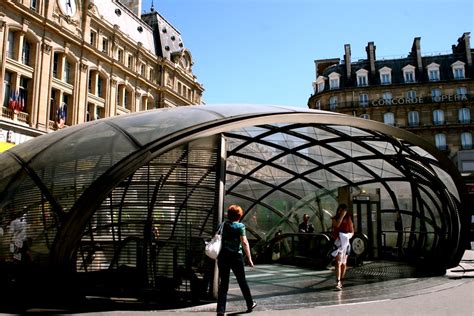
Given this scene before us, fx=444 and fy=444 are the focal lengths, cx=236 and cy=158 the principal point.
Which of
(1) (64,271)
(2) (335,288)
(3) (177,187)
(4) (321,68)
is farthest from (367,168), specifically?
(4) (321,68)

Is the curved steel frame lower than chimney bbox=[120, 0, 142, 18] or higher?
lower

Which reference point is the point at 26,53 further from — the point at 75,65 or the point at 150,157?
the point at 150,157

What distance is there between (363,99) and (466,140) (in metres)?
12.4

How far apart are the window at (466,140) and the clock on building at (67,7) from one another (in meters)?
42.6

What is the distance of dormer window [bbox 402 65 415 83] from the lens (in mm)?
54219

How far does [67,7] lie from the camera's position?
3703 cm

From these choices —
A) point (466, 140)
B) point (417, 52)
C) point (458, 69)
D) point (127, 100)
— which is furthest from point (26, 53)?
point (458, 69)

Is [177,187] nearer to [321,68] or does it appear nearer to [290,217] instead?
[290,217]

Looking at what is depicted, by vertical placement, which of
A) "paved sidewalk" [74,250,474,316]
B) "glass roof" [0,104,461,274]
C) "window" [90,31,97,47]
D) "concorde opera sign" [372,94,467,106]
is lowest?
"paved sidewalk" [74,250,474,316]

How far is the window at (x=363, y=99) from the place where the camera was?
53750mm

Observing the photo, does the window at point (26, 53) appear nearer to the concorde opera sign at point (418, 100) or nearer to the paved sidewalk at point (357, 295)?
the paved sidewalk at point (357, 295)

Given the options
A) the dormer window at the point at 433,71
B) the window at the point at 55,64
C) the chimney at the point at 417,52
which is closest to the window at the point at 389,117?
the dormer window at the point at 433,71

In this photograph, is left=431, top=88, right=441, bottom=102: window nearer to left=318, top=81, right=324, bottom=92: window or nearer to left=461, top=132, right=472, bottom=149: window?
left=461, top=132, right=472, bottom=149: window

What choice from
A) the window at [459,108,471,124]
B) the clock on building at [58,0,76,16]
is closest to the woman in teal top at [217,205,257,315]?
the clock on building at [58,0,76,16]
